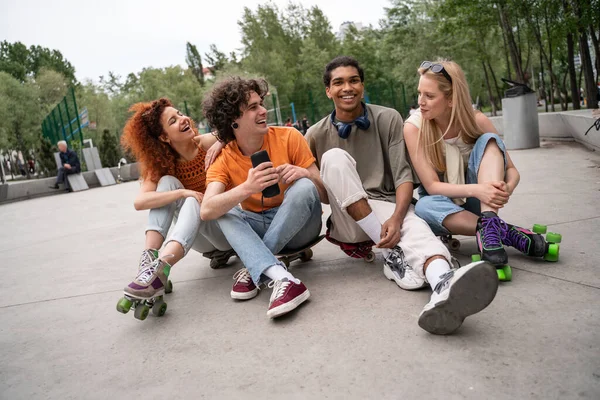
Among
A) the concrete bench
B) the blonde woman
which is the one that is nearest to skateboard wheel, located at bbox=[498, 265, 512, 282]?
the blonde woman

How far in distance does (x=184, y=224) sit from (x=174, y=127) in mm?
771

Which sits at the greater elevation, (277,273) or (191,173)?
(191,173)

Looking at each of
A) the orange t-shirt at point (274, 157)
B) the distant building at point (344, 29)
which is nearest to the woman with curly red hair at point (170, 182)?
the orange t-shirt at point (274, 157)

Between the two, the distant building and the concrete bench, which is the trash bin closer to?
the concrete bench

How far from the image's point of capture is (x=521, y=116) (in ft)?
26.9

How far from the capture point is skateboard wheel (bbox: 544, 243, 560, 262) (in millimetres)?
2411

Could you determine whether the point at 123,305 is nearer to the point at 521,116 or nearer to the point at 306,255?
the point at 306,255

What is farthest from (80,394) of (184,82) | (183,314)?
(184,82)

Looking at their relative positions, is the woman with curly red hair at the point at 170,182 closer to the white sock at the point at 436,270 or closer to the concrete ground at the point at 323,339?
the concrete ground at the point at 323,339

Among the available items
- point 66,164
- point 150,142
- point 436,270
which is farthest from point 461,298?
point 66,164

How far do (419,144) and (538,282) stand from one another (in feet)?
3.31

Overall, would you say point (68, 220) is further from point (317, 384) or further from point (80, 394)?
point (317, 384)

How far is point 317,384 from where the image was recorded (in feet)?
5.30

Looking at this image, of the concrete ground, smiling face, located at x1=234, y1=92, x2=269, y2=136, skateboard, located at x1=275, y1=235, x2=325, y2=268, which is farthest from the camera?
skateboard, located at x1=275, y1=235, x2=325, y2=268
